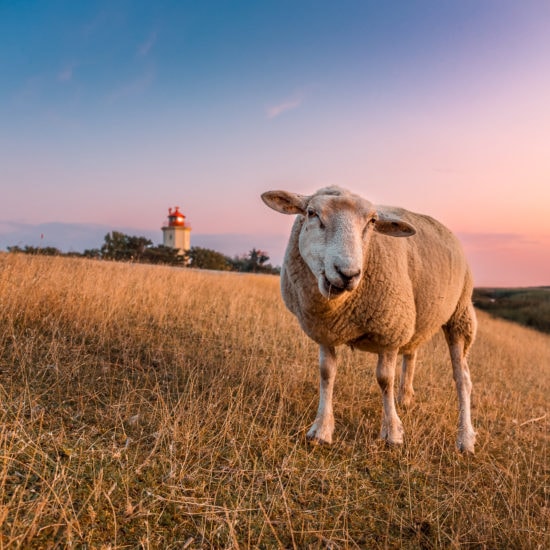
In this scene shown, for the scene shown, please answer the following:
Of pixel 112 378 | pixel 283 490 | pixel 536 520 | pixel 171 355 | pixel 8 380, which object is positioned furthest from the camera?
pixel 171 355

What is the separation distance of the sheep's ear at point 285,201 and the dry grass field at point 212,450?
6.00ft

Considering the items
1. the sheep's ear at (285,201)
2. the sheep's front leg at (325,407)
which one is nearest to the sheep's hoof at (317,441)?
the sheep's front leg at (325,407)

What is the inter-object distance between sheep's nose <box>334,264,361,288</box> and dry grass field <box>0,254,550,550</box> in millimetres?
1476

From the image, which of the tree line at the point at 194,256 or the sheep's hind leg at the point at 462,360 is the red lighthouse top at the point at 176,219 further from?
the sheep's hind leg at the point at 462,360

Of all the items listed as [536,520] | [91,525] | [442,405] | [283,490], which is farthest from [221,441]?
[442,405]

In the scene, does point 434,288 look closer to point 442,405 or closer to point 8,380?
point 442,405

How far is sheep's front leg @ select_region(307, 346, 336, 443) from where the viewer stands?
4.24 metres

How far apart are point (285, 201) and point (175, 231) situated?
63.5 metres

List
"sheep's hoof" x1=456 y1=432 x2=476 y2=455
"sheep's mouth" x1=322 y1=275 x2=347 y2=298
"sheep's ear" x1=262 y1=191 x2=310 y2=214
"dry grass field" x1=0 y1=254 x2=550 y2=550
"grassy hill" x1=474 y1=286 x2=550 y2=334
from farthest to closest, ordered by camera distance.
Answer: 1. "grassy hill" x1=474 y1=286 x2=550 y2=334
2. "sheep's hoof" x1=456 y1=432 x2=476 y2=455
3. "sheep's ear" x1=262 y1=191 x2=310 y2=214
4. "sheep's mouth" x1=322 y1=275 x2=347 y2=298
5. "dry grass field" x1=0 y1=254 x2=550 y2=550

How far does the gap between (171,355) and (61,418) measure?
222 cm

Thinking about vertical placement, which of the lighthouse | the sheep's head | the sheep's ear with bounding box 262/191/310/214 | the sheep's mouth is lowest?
the sheep's mouth

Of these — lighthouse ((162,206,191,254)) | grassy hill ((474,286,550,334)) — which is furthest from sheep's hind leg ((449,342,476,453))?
lighthouse ((162,206,191,254))

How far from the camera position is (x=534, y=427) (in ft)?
20.5

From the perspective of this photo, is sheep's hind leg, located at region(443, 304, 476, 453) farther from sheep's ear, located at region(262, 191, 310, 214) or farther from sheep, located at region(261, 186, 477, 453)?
sheep's ear, located at region(262, 191, 310, 214)
